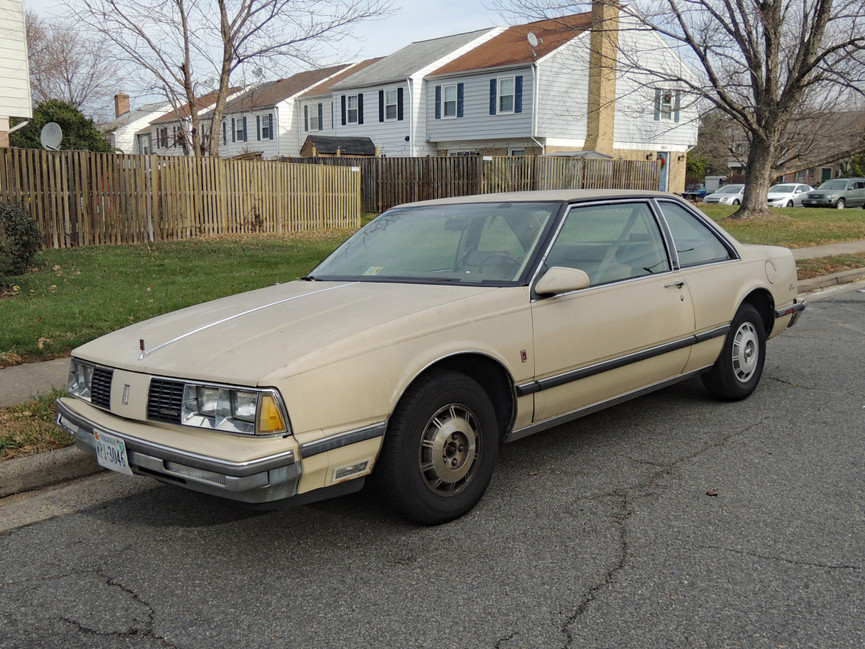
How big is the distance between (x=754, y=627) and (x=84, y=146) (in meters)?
33.2

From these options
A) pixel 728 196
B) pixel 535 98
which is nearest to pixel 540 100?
pixel 535 98

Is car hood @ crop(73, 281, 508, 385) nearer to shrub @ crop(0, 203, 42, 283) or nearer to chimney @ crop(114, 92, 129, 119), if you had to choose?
shrub @ crop(0, 203, 42, 283)

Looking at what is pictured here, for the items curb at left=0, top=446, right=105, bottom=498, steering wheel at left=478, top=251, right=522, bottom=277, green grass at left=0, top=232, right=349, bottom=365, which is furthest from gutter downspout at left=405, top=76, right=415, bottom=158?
curb at left=0, top=446, right=105, bottom=498

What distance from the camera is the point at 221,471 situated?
3.07 metres

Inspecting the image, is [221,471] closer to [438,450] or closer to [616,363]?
[438,450]

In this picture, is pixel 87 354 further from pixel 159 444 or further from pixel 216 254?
pixel 216 254

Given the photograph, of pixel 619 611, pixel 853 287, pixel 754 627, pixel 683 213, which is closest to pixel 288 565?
pixel 619 611

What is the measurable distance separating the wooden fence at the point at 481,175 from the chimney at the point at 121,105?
4663 cm

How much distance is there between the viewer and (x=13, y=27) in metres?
17.6

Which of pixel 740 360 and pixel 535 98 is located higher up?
pixel 535 98

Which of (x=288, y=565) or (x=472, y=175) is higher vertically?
(x=472, y=175)

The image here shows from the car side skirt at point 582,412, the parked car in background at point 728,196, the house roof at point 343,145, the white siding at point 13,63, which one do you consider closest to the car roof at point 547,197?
the car side skirt at point 582,412

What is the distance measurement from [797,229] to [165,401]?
→ 20399 millimetres

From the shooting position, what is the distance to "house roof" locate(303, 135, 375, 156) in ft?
118
